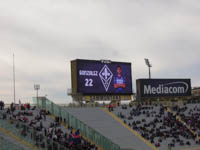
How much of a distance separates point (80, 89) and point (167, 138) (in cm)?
1204

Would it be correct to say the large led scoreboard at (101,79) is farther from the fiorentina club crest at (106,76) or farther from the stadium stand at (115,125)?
the stadium stand at (115,125)

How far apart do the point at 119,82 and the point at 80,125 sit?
1508 centimetres

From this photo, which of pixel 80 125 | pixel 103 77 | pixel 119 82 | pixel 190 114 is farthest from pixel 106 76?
pixel 80 125

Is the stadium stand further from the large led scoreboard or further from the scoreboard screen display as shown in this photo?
the scoreboard screen display

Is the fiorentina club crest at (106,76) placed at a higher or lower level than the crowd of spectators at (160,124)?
higher

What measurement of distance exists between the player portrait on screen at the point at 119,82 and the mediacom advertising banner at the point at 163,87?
415 centimetres

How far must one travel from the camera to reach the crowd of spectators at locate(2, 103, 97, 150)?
19.9 m

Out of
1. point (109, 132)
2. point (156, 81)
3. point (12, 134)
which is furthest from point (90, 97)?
point (12, 134)

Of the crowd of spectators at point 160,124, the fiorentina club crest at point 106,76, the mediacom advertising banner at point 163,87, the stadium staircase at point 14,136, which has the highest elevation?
the fiorentina club crest at point 106,76

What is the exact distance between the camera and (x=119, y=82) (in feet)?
150

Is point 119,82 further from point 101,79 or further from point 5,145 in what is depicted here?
point 5,145

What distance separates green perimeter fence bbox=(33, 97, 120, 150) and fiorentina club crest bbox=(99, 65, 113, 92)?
11.4m

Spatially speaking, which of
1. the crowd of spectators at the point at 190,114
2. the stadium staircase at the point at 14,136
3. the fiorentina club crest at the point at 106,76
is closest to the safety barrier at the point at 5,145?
the stadium staircase at the point at 14,136

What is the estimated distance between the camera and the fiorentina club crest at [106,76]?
1743 inches
